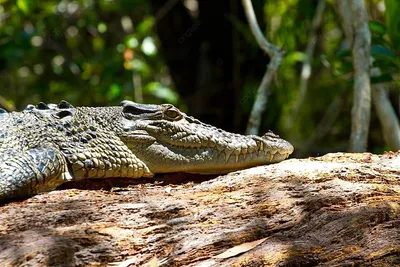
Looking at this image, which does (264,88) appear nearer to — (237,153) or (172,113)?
(172,113)

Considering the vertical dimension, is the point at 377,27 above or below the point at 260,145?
above

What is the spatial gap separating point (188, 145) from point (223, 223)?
0.98m

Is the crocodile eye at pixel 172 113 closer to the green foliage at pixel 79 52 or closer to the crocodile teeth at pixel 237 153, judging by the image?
the crocodile teeth at pixel 237 153

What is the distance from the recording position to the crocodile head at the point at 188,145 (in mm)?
3523

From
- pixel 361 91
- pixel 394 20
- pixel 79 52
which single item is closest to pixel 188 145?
pixel 361 91

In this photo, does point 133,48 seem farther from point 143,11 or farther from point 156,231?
point 156,231

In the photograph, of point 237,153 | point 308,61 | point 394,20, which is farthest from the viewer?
point 308,61

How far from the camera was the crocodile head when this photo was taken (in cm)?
352

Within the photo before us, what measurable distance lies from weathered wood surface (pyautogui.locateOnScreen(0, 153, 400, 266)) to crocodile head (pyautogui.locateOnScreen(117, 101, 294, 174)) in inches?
12.1

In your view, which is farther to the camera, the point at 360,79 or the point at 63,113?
the point at 360,79

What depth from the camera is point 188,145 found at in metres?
3.58

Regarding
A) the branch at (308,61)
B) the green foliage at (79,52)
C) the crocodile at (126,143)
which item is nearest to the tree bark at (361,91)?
the crocodile at (126,143)

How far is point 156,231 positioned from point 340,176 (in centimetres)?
102

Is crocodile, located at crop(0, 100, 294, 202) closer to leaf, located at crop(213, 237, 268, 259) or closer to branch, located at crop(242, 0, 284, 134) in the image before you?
leaf, located at crop(213, 237, 268, 259)
